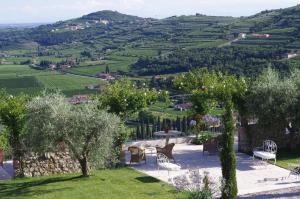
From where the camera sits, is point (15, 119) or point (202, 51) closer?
point (15, 119)

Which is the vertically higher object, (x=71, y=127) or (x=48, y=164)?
(x=71, y=127)

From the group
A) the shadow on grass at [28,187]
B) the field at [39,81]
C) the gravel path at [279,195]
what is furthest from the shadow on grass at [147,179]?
the field at [39,81]

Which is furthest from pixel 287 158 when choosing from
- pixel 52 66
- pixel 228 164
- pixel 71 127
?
pixel 52 66

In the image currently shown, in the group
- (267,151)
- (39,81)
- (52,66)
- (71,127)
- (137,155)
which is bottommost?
(39,81)

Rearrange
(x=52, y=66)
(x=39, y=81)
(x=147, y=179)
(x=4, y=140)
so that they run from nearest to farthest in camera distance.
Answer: (x=147, y=179) < (x=4, y=140) < (x=39, y=81) < (x=52, y=66)

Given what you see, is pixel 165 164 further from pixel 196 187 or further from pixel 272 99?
pixel 272 99

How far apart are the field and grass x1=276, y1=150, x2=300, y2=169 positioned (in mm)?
72022

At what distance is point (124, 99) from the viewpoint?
56.3 feet

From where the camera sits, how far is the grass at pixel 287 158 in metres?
16.6

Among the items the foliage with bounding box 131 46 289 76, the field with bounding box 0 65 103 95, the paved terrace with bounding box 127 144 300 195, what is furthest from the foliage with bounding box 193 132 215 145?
the field with bounding box 0 65 103 95

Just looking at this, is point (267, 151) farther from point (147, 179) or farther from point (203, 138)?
point (147, 179)

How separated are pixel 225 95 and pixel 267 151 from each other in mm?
2544

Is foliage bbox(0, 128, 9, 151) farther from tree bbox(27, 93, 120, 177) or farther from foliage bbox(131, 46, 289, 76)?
foliage bbox(131, 46, 289, 76)

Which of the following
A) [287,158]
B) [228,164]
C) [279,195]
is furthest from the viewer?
[287,158]
